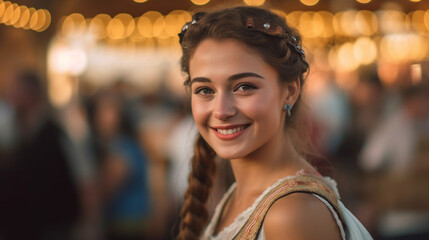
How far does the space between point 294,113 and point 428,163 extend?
284 centimetres

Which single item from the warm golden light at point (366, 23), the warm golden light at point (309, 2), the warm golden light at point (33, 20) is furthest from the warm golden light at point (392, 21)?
the warm golden light at point (33, 20)

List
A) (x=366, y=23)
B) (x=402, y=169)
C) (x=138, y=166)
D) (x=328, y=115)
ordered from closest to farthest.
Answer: (x=402, y=169) < (x=138, y=166) < (x=328, y=115) < (x=366, y=23)

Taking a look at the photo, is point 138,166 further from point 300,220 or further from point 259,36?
point 300,220

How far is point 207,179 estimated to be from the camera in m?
2.34

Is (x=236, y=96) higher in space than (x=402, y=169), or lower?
higher

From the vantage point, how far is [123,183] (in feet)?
16.1

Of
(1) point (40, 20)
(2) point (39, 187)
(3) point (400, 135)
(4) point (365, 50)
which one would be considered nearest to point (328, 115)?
(3) point (400, 135)

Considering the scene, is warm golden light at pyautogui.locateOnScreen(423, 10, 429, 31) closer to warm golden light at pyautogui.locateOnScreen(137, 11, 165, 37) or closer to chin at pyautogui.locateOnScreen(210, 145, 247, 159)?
warm golden light at pyautogui.locateOnScreen(137, 11, 165, 37)

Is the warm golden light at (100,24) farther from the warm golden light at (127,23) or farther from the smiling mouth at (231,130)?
the smiling mouth at (231,130)

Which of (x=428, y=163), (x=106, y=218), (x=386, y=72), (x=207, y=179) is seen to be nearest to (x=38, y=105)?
(x=106, y=218)

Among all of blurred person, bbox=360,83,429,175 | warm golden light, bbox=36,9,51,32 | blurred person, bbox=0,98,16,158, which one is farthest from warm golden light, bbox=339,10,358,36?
blurred person, bbox=0,98,16,158

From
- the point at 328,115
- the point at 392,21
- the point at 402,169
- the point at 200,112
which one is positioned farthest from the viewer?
the point at 392,21

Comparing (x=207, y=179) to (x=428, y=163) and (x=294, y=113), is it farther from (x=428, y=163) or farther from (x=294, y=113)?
(x=428, y=163)

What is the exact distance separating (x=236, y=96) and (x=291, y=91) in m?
0.23
